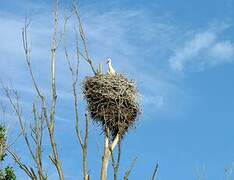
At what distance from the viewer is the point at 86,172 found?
2541mm

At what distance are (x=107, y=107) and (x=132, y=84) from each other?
90 cm

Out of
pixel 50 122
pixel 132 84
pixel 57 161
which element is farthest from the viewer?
pixel 132 84

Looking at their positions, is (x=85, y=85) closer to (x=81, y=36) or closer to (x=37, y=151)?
(x=81, y=36)

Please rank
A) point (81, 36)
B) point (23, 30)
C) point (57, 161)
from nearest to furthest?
point (57, 161), point (23, 30), point (81, 36)

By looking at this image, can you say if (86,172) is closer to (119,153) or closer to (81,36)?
(119,153)

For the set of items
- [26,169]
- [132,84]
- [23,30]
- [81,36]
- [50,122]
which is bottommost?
[26,169]

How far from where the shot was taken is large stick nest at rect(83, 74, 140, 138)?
29.8ft

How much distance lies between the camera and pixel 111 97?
9117 mm

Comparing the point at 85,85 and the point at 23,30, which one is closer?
the point at 23,30

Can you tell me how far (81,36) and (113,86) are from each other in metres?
5.22

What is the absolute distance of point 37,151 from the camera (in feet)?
8.85

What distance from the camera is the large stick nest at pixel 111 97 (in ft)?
29.8

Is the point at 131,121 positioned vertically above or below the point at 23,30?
above

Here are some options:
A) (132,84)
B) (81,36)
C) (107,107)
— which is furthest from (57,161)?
(132,84)
